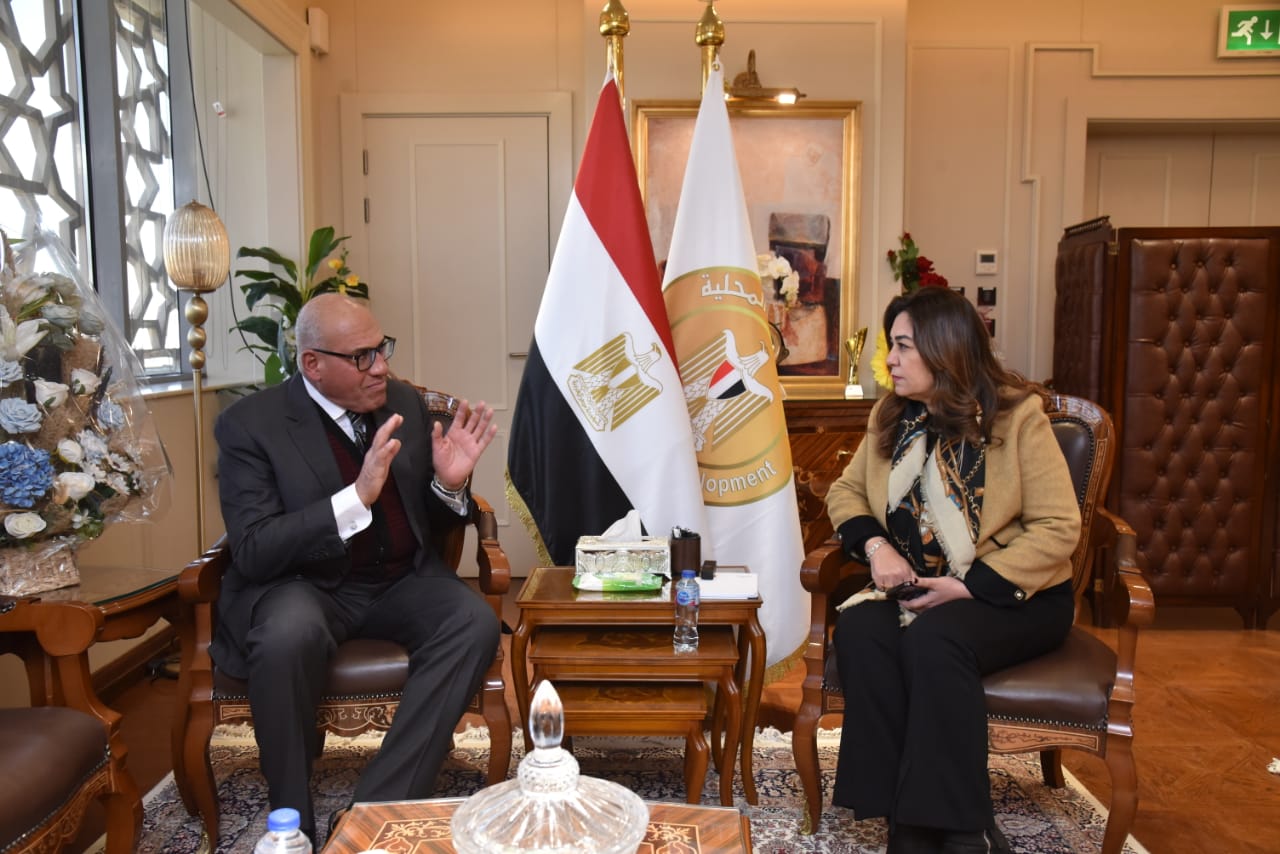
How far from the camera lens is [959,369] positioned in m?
2.27

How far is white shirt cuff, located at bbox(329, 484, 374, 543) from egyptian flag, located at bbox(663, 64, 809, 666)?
1027 mm

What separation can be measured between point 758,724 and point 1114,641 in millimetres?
1730

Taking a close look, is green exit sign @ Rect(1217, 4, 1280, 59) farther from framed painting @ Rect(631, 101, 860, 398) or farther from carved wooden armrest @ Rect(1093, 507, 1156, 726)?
carved wooden armrest @ Rect(1093, 507, 1156, 726)

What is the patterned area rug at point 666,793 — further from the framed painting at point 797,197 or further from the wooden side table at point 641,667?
the framed painting at point 797,197

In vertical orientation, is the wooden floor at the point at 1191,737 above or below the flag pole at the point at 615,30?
below

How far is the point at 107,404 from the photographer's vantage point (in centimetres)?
217

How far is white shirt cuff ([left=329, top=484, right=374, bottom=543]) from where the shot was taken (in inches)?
87.4

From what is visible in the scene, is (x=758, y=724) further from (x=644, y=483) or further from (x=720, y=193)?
(x=720, y=193)

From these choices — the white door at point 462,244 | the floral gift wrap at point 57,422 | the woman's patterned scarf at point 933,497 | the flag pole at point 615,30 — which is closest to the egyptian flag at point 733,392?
the flag pole at point 615,30

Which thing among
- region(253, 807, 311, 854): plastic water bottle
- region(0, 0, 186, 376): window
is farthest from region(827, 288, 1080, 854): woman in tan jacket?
region(0, 0, 186, 376): window

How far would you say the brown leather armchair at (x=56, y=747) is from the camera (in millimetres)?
1577

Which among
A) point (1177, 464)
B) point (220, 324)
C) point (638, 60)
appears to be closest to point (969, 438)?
point (1177, 464)

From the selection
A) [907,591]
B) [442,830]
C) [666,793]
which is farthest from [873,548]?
[442,830]

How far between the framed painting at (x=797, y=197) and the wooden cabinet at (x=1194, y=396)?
41.6 inches
